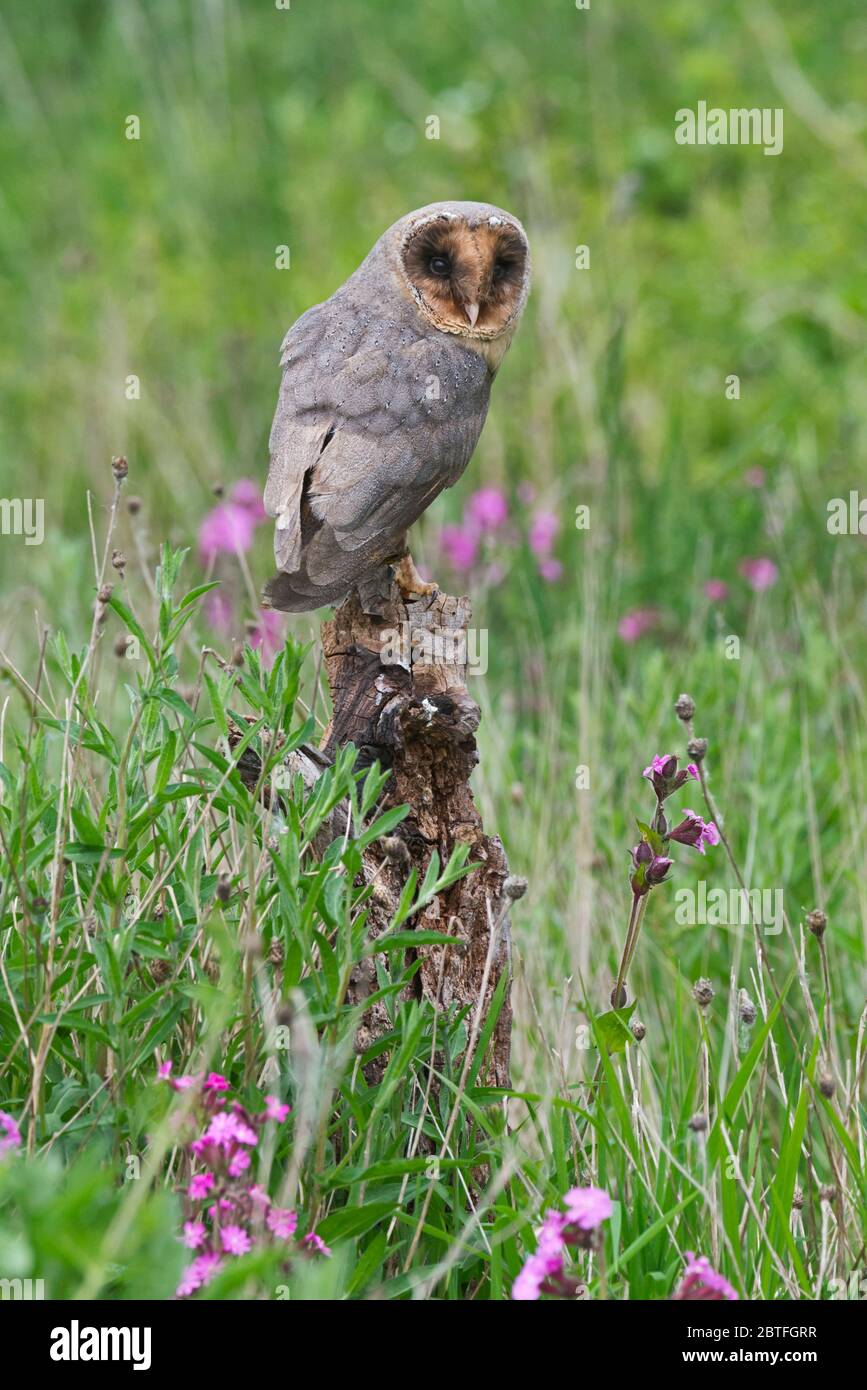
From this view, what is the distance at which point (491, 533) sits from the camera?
4.69 m

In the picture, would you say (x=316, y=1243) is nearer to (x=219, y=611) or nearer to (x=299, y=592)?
(x=299, y=592)

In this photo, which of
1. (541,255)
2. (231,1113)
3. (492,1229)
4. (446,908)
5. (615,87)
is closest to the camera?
(231,1113)

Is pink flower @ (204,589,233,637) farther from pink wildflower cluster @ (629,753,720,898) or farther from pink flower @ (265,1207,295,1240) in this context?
pink flower @ (265,1207,295,1240)

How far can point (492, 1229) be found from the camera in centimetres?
221

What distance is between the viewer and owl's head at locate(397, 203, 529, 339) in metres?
2.83

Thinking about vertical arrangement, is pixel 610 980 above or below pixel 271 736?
below

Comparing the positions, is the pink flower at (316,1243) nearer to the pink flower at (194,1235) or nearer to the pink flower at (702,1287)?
the pink flower at (194,1235)

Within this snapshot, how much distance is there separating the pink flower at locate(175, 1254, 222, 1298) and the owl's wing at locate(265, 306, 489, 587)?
1214 mm

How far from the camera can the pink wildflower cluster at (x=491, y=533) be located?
15.7 feet

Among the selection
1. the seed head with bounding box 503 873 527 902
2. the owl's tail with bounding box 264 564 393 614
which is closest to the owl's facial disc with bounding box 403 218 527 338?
the owl's tail with bounding box 264 564 393 614

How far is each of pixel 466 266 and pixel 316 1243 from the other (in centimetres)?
178

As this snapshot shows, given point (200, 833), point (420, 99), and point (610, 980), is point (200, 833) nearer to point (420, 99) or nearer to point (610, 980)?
point (610, 980)

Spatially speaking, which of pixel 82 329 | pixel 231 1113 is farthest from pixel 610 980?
pixel 82 329

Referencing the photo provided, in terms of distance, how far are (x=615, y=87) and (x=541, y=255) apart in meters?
2.22
